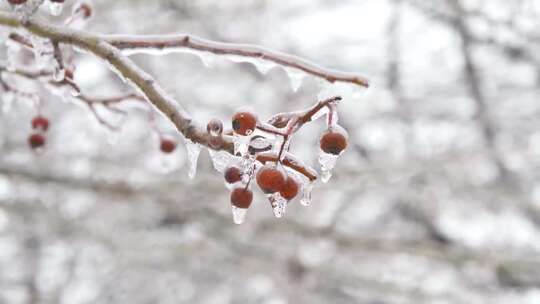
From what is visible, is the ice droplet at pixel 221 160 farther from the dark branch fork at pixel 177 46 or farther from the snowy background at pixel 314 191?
the snowy background at pixel 314 191

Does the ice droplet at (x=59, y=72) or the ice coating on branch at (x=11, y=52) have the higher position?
the ice coating on branch at (x=11, y=52)

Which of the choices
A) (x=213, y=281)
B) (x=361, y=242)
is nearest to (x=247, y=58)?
(x=361, y=242)

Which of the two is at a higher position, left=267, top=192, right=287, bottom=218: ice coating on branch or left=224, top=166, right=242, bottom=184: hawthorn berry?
left=224, top=166, right=242, bottom=184: hawthorn berry

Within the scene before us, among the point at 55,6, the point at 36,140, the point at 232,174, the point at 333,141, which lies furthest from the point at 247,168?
the point at 36,140

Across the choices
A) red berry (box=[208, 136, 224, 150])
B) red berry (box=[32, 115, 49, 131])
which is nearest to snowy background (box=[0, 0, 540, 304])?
red berry (box=[32, 115, 49, 131])

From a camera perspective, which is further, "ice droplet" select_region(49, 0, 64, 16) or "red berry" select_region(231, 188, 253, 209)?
"ice droplet" select_region(49, 0, 64, 16)

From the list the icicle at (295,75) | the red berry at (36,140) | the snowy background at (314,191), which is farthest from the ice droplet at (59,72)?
the snowy background at (314,191)

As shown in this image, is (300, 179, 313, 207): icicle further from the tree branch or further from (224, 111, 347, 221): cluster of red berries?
the tree branch
